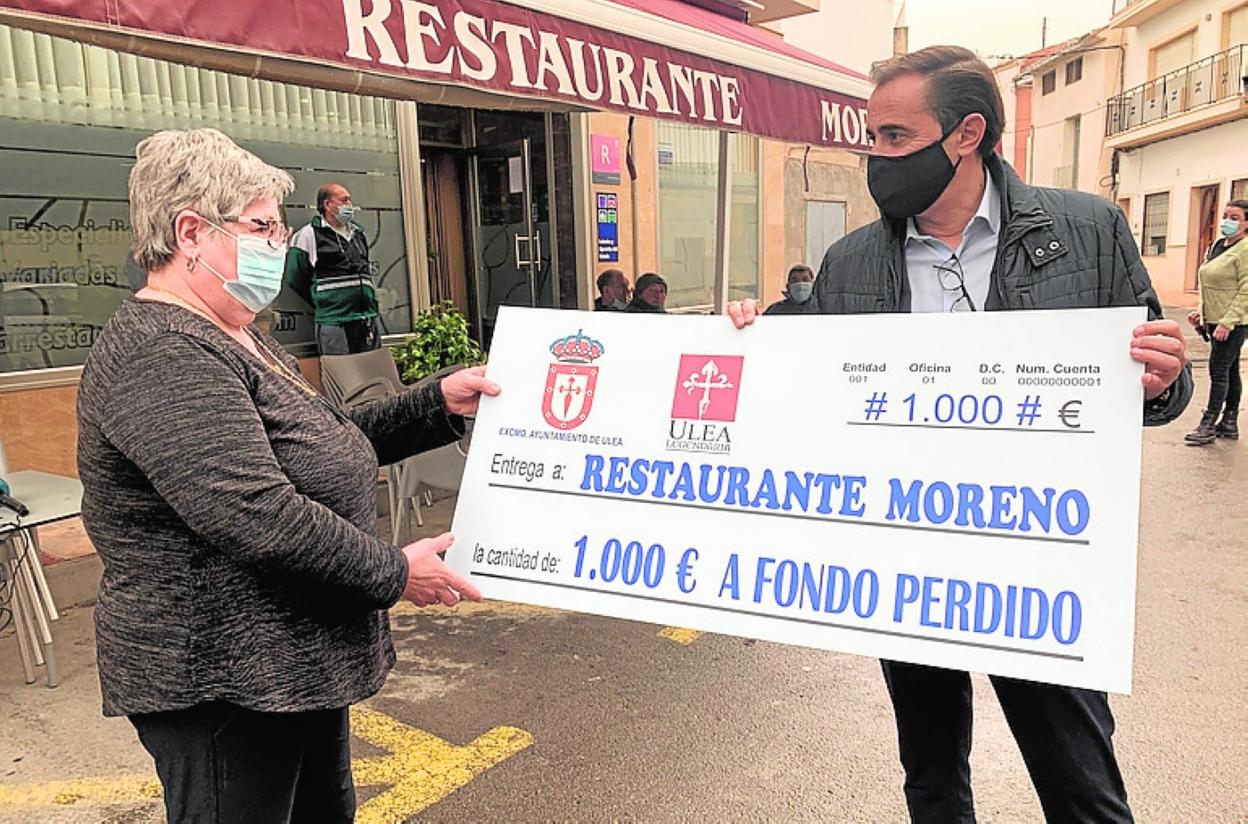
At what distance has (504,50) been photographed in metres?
3.45

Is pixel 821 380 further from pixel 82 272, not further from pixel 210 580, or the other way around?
pixel 82 272

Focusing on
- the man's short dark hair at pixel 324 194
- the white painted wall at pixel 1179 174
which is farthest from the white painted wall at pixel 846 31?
the white painted wall at pixel 1179 174

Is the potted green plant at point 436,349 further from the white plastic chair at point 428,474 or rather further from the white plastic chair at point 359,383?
the white plastic chair at point 428,474

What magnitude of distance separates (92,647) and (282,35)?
8.76 ft

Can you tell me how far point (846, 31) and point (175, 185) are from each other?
13.4 m

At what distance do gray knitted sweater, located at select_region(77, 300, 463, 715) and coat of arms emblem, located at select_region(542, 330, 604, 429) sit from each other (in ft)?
1.88

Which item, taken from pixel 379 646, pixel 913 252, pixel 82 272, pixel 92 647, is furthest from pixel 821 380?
pixel 82 272

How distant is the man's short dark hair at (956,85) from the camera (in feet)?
6.12

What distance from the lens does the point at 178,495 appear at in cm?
136

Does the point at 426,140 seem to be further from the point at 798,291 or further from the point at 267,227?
the point at 267,227

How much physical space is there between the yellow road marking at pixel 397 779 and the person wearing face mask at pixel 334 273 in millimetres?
3702

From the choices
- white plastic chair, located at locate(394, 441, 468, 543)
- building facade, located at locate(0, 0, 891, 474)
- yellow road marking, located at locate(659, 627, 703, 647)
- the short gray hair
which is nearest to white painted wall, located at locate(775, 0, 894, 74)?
building facade, located at locate(0, 0, 891, 474)

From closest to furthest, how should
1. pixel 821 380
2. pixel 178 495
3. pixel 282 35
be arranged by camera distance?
1. pixel 178 495
2. pixel 821 380
3. pixel 282 35

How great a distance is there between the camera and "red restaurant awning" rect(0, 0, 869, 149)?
2.68m
